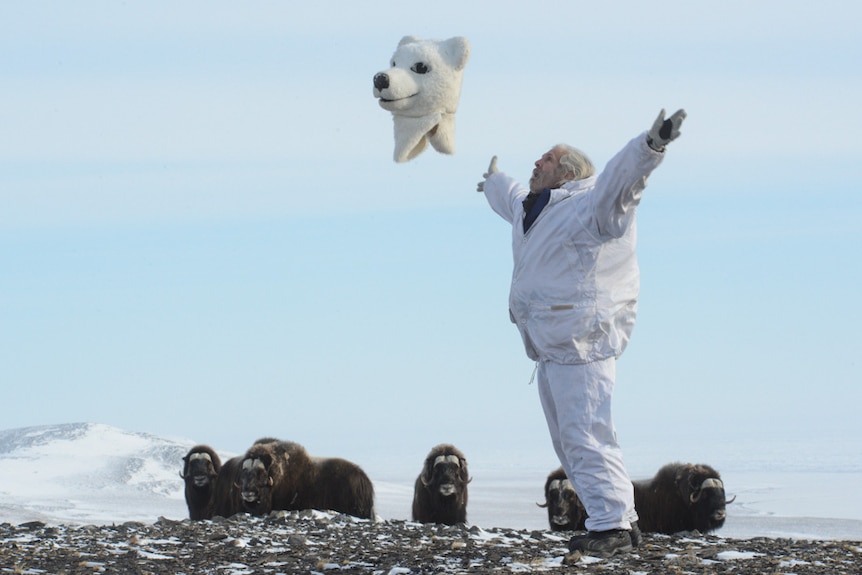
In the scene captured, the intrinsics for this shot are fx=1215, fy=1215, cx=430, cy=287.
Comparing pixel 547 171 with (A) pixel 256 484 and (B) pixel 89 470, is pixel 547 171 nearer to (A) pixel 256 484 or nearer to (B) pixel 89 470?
(A) pixel 256 484

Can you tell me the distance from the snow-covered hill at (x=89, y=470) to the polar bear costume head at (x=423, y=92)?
59.6ft

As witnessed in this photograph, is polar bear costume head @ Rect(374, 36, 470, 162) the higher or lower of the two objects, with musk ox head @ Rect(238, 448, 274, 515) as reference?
higher

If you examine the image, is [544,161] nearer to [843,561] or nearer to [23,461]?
[843,561]

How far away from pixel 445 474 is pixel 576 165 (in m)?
6.44

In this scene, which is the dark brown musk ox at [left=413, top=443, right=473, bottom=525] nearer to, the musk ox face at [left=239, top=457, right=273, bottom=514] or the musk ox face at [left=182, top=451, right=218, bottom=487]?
the musk ox face at [left=239, top=457, right=273, bottom=514]

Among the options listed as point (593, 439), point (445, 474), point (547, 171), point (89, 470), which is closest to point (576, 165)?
point (547, 171)

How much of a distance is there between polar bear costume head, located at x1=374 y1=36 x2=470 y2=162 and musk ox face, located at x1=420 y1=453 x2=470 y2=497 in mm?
5672

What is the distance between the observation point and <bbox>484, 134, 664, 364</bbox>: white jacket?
19.0ft

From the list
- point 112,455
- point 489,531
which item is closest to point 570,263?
point 489,531

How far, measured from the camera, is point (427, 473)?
12.4 meters

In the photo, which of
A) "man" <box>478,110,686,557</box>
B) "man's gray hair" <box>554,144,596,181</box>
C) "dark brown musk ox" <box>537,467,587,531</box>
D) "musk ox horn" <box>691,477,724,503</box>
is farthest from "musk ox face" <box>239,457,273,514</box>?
"man's gray hair" <box>554,144,596,181</box>

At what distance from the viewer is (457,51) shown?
7082 mm

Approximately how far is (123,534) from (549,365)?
3.07 m

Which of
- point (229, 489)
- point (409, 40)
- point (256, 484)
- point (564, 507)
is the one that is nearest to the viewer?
point (409, 40)
